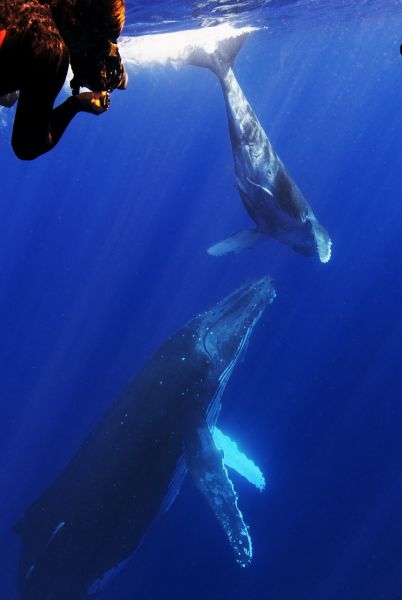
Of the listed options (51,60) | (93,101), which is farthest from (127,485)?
(51,60)

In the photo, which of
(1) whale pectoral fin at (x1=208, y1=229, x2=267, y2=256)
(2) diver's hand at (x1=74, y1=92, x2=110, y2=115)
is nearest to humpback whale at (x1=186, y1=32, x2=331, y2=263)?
(1) whale pectoral fin at (x1=208, y1=229, x2=267, y2=256)

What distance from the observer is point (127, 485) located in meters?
8.16

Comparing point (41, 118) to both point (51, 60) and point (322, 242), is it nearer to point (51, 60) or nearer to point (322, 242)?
point (51, 60)

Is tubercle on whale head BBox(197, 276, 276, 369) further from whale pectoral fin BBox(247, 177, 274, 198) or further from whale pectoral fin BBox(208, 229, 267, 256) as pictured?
whale pectoral fin BBox(247, 177, 274, 198)

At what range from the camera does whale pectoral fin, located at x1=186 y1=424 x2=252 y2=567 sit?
306 inches

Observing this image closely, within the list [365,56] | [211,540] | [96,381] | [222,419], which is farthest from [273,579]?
[365,56]

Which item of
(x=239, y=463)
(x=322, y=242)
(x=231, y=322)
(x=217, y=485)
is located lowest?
(x=239, y=463)

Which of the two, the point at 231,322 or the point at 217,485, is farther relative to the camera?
the point at 231,322

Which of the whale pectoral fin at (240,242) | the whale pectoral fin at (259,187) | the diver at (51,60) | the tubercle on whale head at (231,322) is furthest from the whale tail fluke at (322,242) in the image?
the diver at (51,60)

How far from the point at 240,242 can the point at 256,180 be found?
156 cm

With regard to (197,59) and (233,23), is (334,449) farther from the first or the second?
(233,23)

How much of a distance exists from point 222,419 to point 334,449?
165 inches

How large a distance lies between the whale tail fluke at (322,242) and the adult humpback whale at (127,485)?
2.85 meters

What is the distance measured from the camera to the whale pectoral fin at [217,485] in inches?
306
